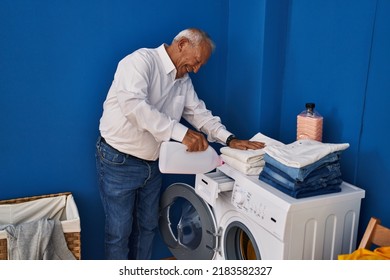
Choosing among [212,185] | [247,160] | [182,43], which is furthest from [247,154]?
[182,43]

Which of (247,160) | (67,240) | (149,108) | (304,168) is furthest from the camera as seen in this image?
(67,240)

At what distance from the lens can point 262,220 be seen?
1646 mm

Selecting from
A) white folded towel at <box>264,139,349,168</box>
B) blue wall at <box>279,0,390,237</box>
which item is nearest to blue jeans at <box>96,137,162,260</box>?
white folded towel at <box>264,139,349,168</box>

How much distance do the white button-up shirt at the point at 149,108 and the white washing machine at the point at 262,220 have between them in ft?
0.98

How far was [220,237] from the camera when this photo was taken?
199 centimetres

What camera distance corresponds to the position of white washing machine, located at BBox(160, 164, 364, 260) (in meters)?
1.57

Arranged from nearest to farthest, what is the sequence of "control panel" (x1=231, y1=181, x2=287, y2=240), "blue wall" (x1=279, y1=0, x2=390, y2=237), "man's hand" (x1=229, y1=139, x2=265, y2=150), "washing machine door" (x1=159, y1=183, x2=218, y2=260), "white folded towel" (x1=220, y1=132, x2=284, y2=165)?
"control panel" (x1=231, y1=181, x2=287, y2=240)
"blue wall" (x1=279, y1=0, x2=390, y2=237)
"white folded towel" (x1=220, y1=132, x2=284, y2=165)
"man's hand" (x1=229, y1=139, x2=265, y2=150)
"washing machine door" (x1=159, y1=183, x2=218, y2=260)

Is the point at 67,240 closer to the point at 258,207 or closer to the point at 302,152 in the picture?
the point at 258,207

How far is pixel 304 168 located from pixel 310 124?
14.0 inches

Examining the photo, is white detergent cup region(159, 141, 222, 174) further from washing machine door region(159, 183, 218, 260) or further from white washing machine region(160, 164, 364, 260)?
washing machine door region(159, 183, 218, 260)

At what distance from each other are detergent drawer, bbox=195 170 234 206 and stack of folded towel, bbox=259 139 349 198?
0.22 metres

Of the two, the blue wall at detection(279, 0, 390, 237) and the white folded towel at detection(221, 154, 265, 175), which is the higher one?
the blue wall at detection(279, 0, 390, 237)

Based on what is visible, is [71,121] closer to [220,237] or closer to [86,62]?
[86,62]
